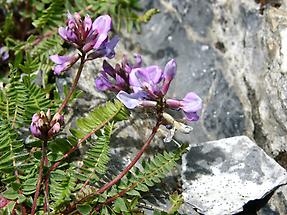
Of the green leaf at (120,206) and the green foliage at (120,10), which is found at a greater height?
the green foliage at (120,10)

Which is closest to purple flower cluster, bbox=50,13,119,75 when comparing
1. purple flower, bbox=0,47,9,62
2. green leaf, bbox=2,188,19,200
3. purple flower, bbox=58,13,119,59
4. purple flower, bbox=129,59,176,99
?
purple flower, bbox=58,13,119,59

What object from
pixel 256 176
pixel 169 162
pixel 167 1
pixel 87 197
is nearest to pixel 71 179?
pixel 87 197

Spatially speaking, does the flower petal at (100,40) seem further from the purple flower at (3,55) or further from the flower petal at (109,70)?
the purple flower at (3,55)

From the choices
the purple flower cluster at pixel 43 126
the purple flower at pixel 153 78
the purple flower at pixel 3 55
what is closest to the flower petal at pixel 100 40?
the purple flower at pixel 153 78

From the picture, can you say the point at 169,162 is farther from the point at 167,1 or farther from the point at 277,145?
the point at 167,1

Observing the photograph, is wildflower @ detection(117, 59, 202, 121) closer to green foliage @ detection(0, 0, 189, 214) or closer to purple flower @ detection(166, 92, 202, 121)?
purple flower @ detection(166, 92, 202, 121)

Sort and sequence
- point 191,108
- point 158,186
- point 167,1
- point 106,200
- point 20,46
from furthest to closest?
point 167,1 → point 20,46 → point 158,186 → point 106,200 → point 191,108

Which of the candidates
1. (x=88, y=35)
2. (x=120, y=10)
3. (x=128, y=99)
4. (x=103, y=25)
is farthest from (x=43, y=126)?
(x=120, y=10)
